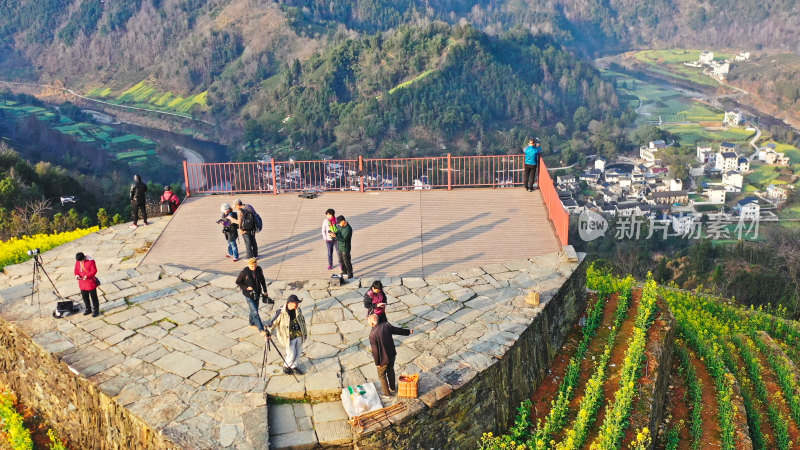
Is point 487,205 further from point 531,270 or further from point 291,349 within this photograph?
point 291,349

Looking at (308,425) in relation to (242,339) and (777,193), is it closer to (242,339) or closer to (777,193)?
(242,339)

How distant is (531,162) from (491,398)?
687 centimetres

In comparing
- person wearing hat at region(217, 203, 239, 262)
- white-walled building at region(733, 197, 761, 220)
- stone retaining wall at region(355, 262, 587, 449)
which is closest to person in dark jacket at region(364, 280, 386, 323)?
stone retaining wall at region(355, 262, 587, 449)

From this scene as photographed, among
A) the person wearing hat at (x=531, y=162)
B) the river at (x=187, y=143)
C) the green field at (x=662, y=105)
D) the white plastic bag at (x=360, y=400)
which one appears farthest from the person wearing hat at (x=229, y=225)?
the green field at (x=662, y=105)

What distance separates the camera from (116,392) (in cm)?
797

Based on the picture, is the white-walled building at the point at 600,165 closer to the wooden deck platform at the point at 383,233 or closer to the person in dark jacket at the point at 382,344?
the wooden deck platform at the point at 383,233

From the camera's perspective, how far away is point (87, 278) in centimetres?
941

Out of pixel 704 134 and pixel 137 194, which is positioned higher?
pixel 137 194

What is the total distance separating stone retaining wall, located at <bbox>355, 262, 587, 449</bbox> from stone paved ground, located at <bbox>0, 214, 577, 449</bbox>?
0.54 feet

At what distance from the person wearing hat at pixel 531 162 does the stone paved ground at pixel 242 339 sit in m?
2.93

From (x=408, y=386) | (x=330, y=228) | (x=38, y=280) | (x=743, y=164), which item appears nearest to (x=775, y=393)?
(x=408, y=386)

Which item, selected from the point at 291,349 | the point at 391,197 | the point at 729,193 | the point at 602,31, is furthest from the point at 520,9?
the point at 291,349

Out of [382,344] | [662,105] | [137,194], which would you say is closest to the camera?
[382,344]

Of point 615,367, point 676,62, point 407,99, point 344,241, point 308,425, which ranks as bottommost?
point 615,367
